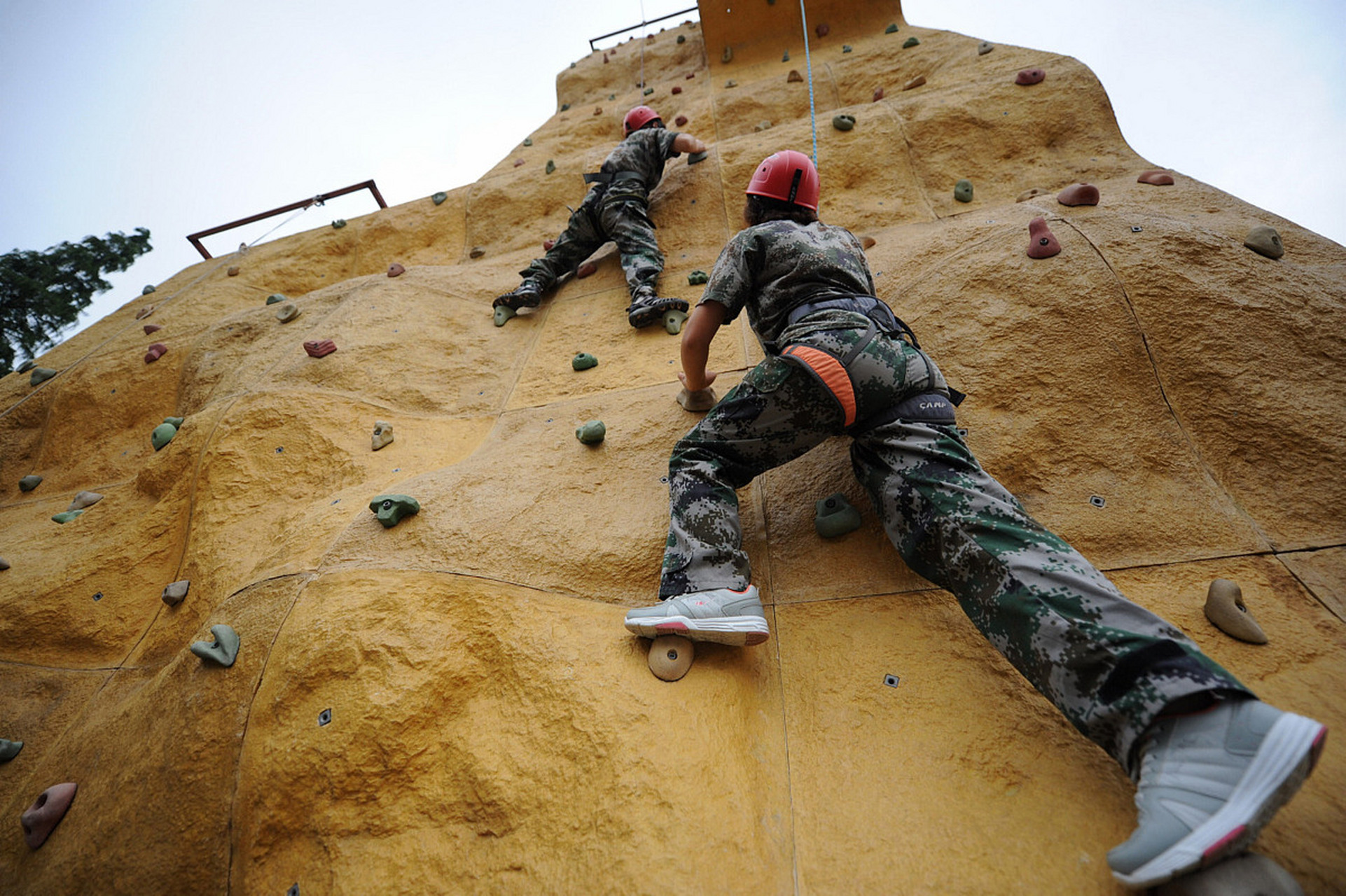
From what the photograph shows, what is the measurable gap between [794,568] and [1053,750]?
669 millimetres

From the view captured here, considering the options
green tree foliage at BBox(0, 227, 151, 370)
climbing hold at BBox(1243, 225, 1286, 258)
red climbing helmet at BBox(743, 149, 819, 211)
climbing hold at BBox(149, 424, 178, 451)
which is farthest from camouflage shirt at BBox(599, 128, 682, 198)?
green tree foliage at BBox(0, 227, 151, 370)

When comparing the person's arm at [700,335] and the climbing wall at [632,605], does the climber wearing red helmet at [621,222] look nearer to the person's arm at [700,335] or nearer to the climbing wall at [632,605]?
the climbing wall at [632,605]

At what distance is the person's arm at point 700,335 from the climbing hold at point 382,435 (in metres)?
1.34

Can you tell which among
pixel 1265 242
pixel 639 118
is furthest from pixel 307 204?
pixel 1265 242

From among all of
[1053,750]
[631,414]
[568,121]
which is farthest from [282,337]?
[568,121]

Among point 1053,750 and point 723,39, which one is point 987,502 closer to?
point 1053,750

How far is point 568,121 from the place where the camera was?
5.97m

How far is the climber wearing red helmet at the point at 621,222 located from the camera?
3.10m

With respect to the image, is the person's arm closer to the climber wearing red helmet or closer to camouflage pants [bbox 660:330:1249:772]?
camouflage pants [bbox 660:330:1249:772]

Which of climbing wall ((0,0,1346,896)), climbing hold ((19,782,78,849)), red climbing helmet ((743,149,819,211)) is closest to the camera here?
climbing wall ((0,0,1346,896))

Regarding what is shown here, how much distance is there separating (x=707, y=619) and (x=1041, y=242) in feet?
6.03

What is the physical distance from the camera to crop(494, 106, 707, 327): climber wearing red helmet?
3100 millimetres

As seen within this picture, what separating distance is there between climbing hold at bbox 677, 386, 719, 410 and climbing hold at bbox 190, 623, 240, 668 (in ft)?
4.89

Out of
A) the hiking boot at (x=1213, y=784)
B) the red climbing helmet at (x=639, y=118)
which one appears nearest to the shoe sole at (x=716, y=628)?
the hiking boot at (x=1213, y=784)
